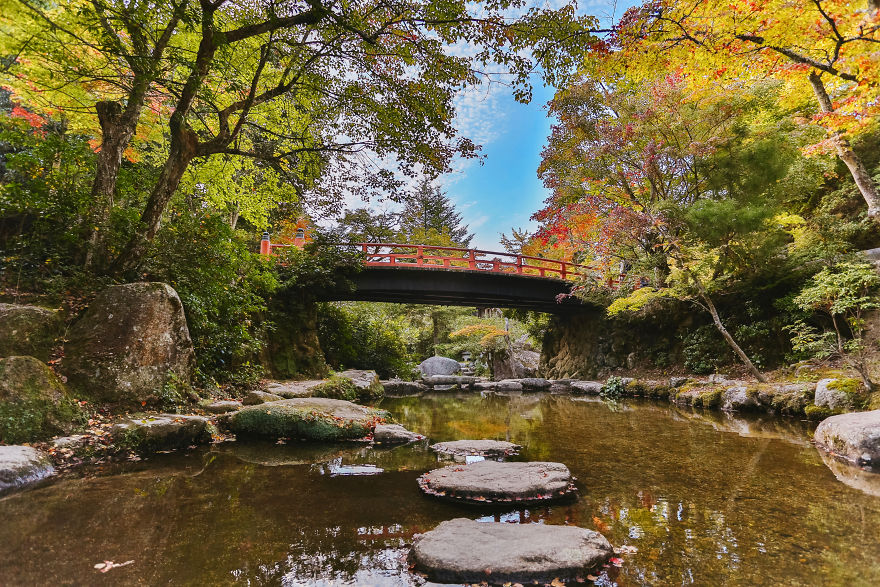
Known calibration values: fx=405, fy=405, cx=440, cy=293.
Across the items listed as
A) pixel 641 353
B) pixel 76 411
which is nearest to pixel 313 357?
pixel 76 411

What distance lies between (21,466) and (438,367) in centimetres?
2000

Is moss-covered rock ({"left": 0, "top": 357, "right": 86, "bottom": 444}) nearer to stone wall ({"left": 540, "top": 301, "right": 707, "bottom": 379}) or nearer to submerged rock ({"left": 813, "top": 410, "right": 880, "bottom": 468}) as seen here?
submerged rock ({"left": 813, "top": 410, "right": 880, "bottom": 468})

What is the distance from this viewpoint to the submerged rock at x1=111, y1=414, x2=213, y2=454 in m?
4.44

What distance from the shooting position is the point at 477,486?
11.9 feet

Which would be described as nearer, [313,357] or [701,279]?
[701,279]

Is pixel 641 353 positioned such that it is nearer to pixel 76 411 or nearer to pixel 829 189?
pixel 829 189

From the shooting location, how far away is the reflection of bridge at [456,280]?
14.2m

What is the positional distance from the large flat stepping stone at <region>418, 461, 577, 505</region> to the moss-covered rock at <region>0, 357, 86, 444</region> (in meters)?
3.77

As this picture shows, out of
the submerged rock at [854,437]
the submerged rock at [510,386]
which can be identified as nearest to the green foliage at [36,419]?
the submerged rock at [854,437]

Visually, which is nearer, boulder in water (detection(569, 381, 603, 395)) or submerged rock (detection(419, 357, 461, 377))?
boulder in water (detection(569, 381, 603, 395))

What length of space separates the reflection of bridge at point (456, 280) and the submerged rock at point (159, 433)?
27.7ft

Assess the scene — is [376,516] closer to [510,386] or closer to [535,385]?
[535,385]

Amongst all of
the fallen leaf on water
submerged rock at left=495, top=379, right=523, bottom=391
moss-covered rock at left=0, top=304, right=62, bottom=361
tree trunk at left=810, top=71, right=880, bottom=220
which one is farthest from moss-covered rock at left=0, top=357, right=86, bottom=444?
submerged rock at left=495, top=379, right=523, bottom=391

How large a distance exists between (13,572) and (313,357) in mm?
10930
